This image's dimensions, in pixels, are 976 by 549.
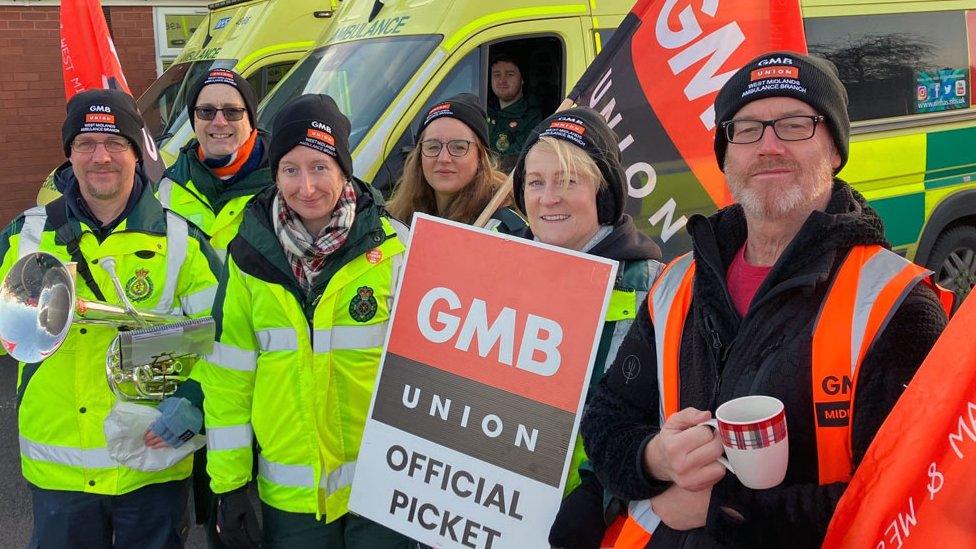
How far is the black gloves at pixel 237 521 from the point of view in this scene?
2.83 meters

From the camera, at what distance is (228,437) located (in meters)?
2.86

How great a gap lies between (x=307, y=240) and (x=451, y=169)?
1.13 meters

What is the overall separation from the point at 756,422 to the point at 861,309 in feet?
1.11

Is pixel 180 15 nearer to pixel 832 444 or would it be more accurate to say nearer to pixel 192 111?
pixel 192 111

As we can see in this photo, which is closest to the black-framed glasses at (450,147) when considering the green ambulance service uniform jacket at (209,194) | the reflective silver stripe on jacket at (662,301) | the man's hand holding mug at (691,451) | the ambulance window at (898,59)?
the green ambulance service uniform jacket at (209,194)

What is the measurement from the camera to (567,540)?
7.47ft

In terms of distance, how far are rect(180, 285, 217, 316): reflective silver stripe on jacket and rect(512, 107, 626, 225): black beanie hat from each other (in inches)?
51.2

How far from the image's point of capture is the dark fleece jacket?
1755 millimetres

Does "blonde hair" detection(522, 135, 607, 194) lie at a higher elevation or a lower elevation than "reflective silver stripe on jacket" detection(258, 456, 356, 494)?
higher

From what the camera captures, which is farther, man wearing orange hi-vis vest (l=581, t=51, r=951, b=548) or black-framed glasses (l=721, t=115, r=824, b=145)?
black-framed glasses (l=721, t=115, r=824, b=145)

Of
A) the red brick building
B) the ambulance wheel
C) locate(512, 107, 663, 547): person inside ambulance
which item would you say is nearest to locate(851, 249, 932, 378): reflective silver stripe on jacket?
locate(512, 107, 663, 547): person inside ambulance

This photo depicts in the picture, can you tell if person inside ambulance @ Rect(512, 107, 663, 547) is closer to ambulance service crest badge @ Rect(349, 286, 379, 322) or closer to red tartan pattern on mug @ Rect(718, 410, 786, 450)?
ambulance service crest badge @ Rect(349, 286, 379, 322)

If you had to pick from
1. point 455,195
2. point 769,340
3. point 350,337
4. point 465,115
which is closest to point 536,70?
point 465,115

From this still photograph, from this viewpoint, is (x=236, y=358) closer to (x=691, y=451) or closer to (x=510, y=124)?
(x=691, y=451)
